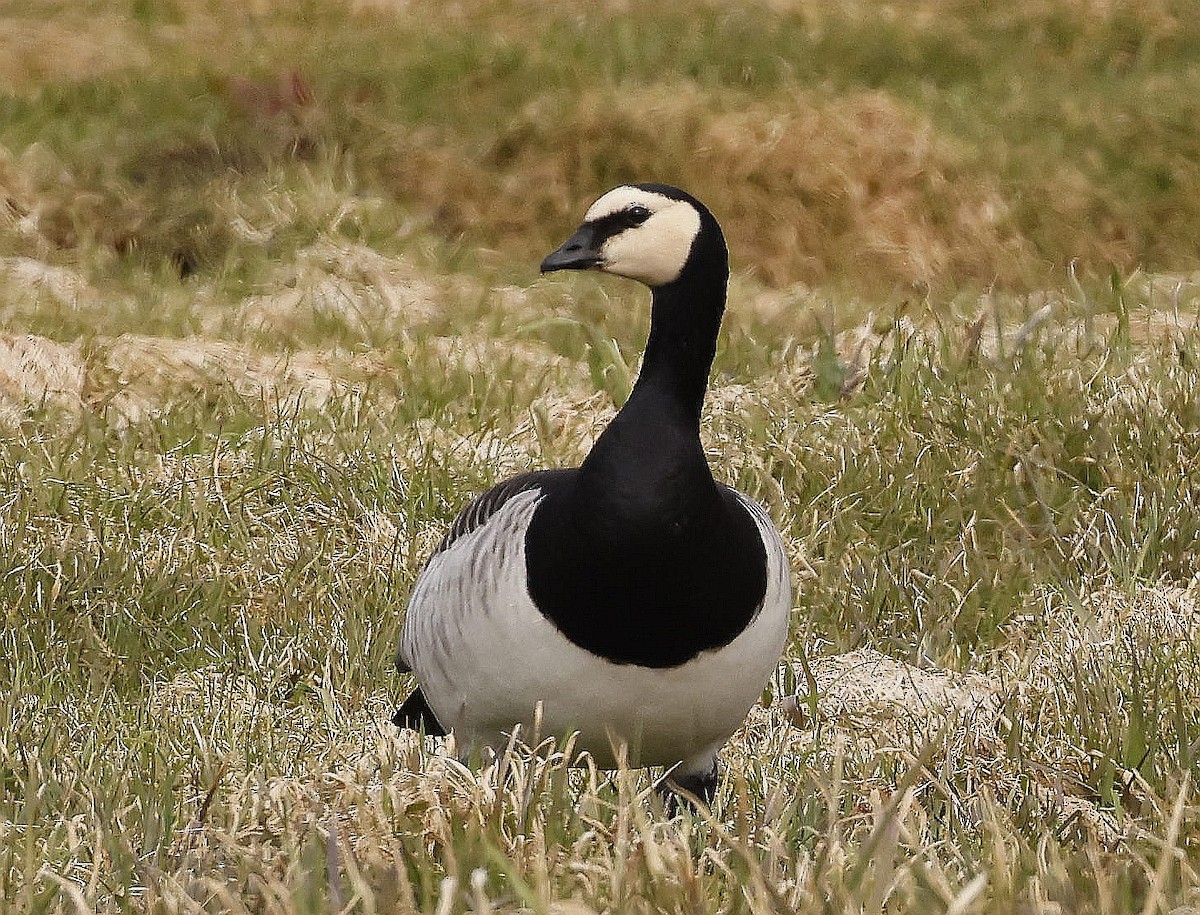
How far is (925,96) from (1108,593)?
31.4 feet

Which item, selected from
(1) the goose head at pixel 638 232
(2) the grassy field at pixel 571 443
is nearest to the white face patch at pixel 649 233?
(1) the goose head at pixel 638 232

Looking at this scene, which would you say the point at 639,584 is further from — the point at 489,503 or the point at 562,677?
the point at 489,503

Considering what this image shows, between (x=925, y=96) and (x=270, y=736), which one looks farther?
(x=925, y=96)

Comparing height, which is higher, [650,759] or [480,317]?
[650,759]

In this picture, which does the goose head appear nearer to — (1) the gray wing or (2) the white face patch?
(2) the white face patch

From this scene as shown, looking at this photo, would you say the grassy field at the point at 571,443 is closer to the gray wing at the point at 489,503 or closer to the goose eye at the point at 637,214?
the gray wing at the point at 489,503

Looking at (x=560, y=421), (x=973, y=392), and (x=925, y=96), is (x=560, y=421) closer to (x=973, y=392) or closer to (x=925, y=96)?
(x=973, y=392)

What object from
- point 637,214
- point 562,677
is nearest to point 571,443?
point 637,214

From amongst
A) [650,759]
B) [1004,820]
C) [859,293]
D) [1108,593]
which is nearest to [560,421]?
[1108,593]

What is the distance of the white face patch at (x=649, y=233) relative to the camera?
4.02m

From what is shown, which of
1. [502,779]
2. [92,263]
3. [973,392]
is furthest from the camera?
[92,263]

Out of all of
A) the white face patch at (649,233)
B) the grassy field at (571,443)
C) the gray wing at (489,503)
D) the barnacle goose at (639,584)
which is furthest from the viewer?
the gray wing at (489,503)

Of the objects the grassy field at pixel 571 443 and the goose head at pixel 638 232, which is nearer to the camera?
the grassy field at pixel 571 443

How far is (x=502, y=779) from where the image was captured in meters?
3.12
